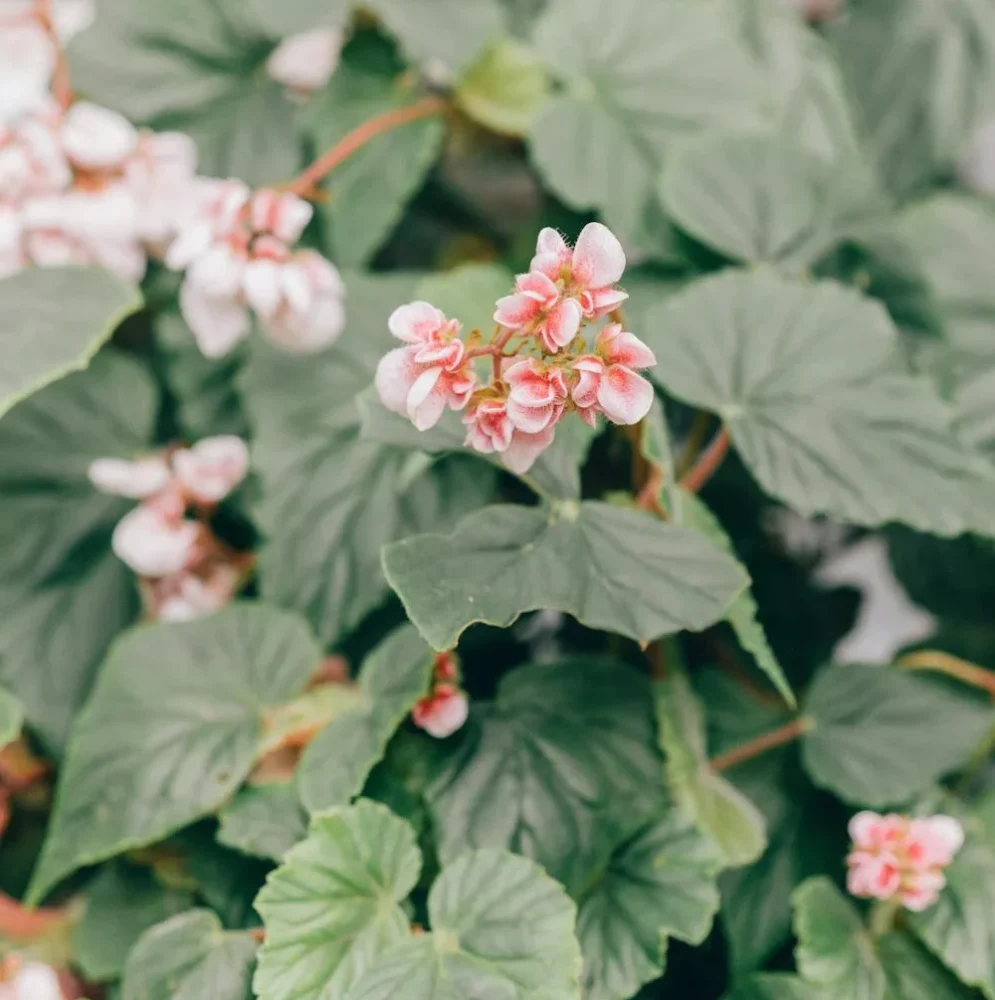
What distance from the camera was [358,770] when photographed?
24.7 inches

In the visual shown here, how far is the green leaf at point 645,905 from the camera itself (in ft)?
2.01

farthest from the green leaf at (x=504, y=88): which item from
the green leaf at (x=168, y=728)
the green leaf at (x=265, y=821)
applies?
the green leaf at (x=265, y=821)

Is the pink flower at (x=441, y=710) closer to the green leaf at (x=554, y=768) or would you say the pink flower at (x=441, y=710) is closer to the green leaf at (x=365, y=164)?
the green leaf at (x=554, y=768)

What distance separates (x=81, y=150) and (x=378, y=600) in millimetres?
398

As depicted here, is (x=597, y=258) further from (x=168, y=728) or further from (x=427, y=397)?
(x=168, y=728)

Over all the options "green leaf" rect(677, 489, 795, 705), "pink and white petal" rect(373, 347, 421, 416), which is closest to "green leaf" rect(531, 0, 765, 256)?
"green leaf" rect(677, 489, 795, 705)

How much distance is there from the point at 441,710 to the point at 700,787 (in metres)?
0.20

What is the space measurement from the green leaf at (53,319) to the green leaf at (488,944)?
0.39 m

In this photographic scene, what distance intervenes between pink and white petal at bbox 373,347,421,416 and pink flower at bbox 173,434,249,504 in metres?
0.31

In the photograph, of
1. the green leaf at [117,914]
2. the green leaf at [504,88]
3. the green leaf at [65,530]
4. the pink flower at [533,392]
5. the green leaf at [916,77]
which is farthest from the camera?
the green leaf at [916,77]

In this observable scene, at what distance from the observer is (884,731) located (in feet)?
2.52

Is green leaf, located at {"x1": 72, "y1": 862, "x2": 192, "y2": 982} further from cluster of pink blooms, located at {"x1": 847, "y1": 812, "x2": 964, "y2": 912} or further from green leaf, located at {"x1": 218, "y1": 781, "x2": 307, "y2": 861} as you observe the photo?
cluster of pink blooms, located at {"x1": 847, "y1": 812, "x2": 964, "y2": 912}

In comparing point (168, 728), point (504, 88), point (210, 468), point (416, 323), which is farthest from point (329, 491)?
point (504, 88)

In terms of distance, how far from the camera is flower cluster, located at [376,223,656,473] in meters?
0.48
